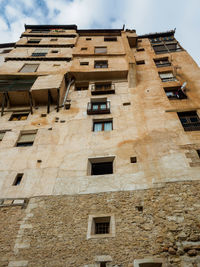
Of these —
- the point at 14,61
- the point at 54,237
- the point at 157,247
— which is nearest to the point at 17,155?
the point at 54,237

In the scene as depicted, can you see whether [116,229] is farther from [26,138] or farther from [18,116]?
[18,116]

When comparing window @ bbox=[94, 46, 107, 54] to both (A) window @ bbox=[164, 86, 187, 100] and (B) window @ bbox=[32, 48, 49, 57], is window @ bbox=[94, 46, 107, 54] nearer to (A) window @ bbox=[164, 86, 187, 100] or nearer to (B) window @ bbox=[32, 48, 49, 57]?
(B) window @ bbox=[32, 48, 49, 57]

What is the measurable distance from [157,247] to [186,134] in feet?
21.7

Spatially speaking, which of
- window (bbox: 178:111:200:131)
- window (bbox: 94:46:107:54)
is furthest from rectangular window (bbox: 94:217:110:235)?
window (bbox: 94:46:107:54)

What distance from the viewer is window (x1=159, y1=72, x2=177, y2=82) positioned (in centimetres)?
1734

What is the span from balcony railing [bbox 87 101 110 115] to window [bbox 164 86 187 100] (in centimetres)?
508

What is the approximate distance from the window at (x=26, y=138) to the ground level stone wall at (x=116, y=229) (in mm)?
4515

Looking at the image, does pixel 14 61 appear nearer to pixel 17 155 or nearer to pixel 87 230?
pixel 17 155

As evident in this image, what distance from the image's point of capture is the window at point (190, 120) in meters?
11.8

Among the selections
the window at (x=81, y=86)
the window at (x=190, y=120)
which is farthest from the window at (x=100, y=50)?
the window at (x=190, y=120)

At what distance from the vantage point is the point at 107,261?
6410mm

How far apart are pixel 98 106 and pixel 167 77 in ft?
25.0

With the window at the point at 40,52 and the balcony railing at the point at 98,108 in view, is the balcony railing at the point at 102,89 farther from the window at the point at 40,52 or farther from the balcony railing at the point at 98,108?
the window at the point at 40,52

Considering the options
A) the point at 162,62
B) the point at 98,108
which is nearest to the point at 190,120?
the point at 98,108
